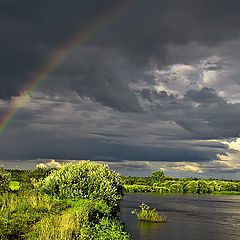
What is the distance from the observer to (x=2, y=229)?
23547 mm

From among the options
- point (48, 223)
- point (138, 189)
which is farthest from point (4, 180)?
point (138, 189)

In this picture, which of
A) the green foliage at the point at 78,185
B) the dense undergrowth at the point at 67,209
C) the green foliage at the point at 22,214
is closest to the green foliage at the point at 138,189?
the dense undergrowth at the point at 67,209

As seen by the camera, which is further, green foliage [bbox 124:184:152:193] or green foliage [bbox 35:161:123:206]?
green foliage [bbox 124:184:152:193]

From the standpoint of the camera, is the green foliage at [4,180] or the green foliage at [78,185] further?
the green foliage at [4,180]

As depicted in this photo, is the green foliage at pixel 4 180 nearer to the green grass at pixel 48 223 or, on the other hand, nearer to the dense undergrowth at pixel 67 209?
the dense undergrowth at pixel 67 209

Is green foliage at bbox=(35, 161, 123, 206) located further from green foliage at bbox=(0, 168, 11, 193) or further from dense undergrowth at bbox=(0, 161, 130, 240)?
green foliage at bbox=(0, 168, 11, 193)

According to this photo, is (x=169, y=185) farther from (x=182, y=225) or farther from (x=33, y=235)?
(x=33, y=235)

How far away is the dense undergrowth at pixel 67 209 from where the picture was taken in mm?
23487

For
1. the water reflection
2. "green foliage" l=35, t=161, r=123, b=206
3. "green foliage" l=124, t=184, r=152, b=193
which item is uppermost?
"green foliage" l=35, t=161, r=123, b=206

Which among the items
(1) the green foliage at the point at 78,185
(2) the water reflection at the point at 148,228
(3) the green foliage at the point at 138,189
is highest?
(1) the green foliage at the point at 78,185

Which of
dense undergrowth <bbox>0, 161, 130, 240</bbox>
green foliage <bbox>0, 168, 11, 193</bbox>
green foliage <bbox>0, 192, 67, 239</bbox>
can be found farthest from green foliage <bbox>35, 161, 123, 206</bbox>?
green foliage <bbox>0, 168, 11, 193</bbox>

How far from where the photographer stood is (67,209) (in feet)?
105

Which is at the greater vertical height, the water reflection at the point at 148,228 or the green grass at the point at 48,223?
the green grass at the point at 48,223

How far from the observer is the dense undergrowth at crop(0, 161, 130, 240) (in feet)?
77.1
